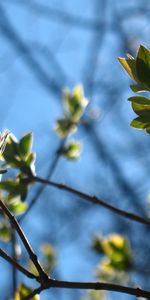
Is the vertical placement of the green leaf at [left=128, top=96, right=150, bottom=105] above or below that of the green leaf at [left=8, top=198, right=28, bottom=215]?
above

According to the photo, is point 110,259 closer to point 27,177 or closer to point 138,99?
point 27,177

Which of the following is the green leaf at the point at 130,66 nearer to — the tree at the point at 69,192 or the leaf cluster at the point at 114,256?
the tree at the point at 69,192

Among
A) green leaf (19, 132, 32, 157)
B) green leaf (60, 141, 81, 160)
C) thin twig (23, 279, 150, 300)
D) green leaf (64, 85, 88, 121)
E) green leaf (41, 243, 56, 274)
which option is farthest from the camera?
green leaf (41, 243, 56, 274)

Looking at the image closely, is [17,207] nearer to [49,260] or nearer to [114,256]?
[114,256]

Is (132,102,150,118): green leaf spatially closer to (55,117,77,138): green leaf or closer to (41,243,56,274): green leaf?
(55,117,77,138): green leaf

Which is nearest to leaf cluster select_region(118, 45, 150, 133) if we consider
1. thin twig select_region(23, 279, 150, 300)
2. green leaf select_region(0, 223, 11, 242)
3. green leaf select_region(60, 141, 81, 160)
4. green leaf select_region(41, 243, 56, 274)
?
thin twig select_region(23, 279, 150, 300)

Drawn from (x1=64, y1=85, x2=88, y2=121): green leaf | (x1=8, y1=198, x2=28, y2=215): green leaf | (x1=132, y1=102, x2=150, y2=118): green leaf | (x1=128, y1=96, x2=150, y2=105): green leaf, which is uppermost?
(x1=64, y1=85, x2=88, y2=121): green leaf

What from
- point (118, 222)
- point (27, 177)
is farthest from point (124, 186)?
point (27, 177)

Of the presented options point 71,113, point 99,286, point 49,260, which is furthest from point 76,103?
point 99,286
